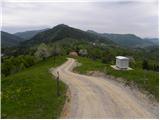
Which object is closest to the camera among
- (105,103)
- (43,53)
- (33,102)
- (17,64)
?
(33,102)

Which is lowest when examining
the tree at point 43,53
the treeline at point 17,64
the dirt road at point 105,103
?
the treeline at point 17,64

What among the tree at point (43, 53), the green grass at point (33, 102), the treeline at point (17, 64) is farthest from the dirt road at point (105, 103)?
the tree at point (43, 53)

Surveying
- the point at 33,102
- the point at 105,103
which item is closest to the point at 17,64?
the point at 33,102

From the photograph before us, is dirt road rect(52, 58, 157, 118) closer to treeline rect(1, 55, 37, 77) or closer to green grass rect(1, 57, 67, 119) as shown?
Answer: green grass rect(1, 57, 67, 119)

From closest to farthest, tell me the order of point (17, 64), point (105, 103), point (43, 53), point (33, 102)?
point (33, 102)
point (105, 103)
point (17, 64)
point (43, 53)

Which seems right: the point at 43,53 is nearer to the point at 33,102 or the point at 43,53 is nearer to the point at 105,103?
the point at 33,102

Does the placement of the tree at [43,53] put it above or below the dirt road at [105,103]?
below

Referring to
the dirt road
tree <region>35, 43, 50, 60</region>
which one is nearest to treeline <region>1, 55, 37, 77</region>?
tree <region>35, 43, 50, 60</region>

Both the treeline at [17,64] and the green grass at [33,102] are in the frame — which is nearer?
the green grass at [33,102]

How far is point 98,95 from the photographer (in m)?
36.1

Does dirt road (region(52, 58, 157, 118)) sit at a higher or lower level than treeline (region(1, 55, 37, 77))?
higher

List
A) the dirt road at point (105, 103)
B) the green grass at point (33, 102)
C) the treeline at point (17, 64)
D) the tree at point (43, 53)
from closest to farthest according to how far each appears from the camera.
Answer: the green grass at point (33, 102), the dirt road at point (105, 103), the treeline at point (17, 64), the tree at point (43, 53)

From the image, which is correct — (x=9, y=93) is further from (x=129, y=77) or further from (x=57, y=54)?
(x=57, y=54)

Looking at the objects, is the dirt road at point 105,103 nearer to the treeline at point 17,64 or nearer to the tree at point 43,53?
the treeline at point 17,64
